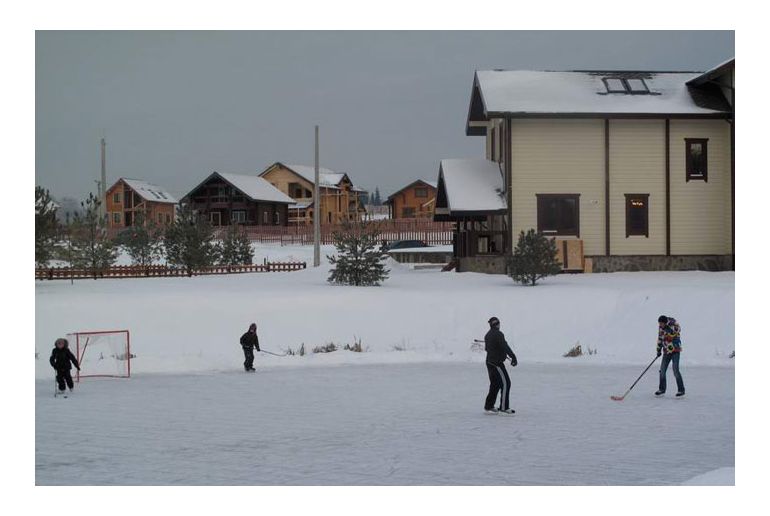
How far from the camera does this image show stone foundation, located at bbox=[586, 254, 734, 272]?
106 ft

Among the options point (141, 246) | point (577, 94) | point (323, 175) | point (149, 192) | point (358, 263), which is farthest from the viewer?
point (323, 175)

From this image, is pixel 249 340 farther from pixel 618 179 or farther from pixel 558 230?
pixel 618 179

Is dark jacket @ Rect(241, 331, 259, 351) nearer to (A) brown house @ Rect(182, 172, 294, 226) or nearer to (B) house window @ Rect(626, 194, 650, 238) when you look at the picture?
(B) house window @ Rect(626, 194, 650, 238)

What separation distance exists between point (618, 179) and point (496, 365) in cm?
2094

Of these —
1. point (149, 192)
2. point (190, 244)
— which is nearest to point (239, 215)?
point (149, 192)

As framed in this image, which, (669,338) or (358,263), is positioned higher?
(358,263)

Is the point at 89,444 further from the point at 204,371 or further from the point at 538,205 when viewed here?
the point at 538,205

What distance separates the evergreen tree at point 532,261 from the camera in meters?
27.4

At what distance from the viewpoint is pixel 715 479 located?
9.64 metres

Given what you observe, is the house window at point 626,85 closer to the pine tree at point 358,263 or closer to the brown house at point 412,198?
the pine tree at point 358,263

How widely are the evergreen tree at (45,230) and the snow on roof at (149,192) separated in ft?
95.7

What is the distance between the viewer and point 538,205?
32.2m

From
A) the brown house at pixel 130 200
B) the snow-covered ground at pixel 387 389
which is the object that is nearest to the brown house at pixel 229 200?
the brown house at pixel 130 200
